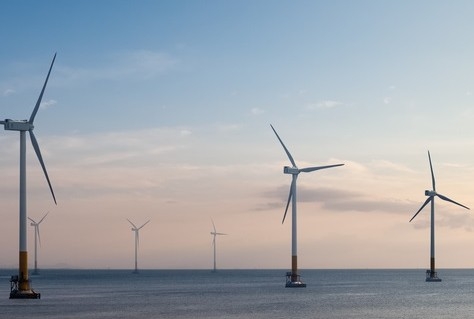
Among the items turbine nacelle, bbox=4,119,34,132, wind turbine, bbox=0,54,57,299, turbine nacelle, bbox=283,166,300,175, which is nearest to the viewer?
wind turbine, bbox=0,54,57,299

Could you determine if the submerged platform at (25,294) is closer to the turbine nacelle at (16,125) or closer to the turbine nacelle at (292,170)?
the turbine nacelle at (16,125)

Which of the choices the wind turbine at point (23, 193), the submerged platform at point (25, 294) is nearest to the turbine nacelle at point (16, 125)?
the wind turbine at point (23, 193)

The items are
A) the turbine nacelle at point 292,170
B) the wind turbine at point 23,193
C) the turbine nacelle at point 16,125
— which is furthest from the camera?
the turbine nacelle at point 292,170

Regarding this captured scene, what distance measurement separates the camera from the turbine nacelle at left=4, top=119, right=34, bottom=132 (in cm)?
10131

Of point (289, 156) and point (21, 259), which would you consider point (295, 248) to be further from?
point (21, 259)

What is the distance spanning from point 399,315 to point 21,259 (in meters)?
45.4

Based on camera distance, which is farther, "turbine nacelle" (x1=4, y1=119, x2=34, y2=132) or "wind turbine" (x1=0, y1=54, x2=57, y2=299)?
"turbine nacelle" (x1=4, y1=119, x2=34, y2=132)

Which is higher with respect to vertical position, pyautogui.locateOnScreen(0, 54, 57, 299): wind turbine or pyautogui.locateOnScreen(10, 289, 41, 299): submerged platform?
pyautogui.locateOnScreen(0, 54, 57, 299): wind turbine

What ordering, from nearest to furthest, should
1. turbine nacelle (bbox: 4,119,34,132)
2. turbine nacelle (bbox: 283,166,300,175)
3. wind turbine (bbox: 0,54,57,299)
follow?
wind turbine (bbox: 0,54,57,299), turbine nacelle (bbox: 4,119,34,132), turbine nacelle (bbox: 283,166,300,175)

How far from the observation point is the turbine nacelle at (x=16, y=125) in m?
101

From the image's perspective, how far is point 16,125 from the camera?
102m

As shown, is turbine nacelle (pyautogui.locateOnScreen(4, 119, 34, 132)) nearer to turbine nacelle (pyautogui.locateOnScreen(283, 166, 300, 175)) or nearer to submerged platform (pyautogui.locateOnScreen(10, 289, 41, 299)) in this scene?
submerged platform (pyautogui.locateOnScreen(10, 289, 41, 299))

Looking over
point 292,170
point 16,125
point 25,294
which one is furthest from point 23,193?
point 292,170

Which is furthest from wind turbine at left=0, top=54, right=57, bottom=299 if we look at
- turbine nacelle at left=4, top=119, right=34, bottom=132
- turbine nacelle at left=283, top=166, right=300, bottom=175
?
turbine nacelle at left=283, top=166, right=300, bottom=175
